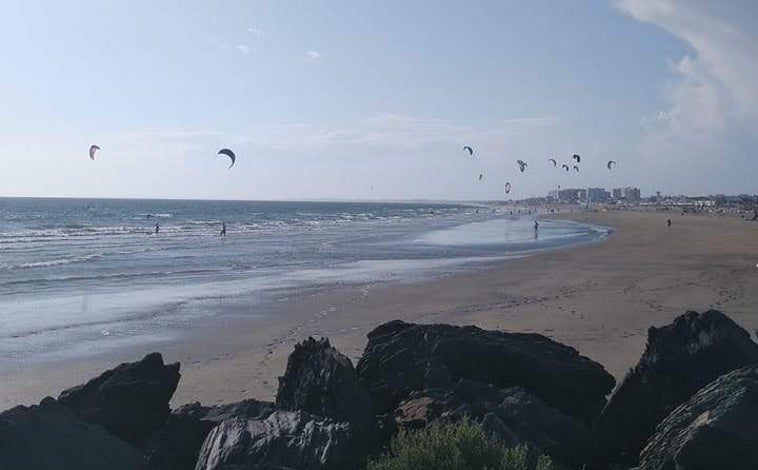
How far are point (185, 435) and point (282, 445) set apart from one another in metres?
1.30

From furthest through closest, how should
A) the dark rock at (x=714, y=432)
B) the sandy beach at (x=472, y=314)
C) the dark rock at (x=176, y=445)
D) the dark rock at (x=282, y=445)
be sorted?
the sandy beach at (x=472, y=314) < the dark rock at (x=176, y=445) < the dark rock at (x=282, y=445) < the dark rock at (x=714, y=432)

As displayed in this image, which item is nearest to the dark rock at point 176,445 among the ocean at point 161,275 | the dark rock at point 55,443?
the dark rock at point 55,443

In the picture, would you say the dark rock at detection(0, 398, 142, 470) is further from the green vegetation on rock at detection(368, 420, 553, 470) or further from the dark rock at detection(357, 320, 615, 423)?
the dark rock at detection(357, 320, 615, 423)

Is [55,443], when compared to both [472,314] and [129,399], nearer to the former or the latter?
[129,399]

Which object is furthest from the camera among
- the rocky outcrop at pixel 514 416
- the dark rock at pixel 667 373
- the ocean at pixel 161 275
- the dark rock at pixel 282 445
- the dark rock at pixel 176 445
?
the ocean at pixel 161 275

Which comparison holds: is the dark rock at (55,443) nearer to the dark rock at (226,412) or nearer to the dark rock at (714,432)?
the dark rock at (226,412)

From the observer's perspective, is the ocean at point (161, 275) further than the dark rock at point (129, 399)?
Yes

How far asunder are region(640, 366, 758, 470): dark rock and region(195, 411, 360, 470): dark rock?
204 centimetres

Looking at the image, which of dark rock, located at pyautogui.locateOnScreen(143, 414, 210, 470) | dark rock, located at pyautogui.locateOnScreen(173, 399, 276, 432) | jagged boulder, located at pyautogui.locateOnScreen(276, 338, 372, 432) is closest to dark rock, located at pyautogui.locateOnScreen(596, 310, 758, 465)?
jagged boulder, located at pyautogui.locateOnScreen(276, 338, 372, 432)

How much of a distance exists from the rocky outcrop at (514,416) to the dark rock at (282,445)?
830 mm

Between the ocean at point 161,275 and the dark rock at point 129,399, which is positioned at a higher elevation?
the dark rock at point 129,399

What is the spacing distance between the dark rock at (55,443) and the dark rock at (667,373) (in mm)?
3718

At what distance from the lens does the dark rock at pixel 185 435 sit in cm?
568

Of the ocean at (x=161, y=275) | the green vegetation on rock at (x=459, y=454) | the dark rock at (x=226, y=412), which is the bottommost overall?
the ocean at (x=161, y=275)
